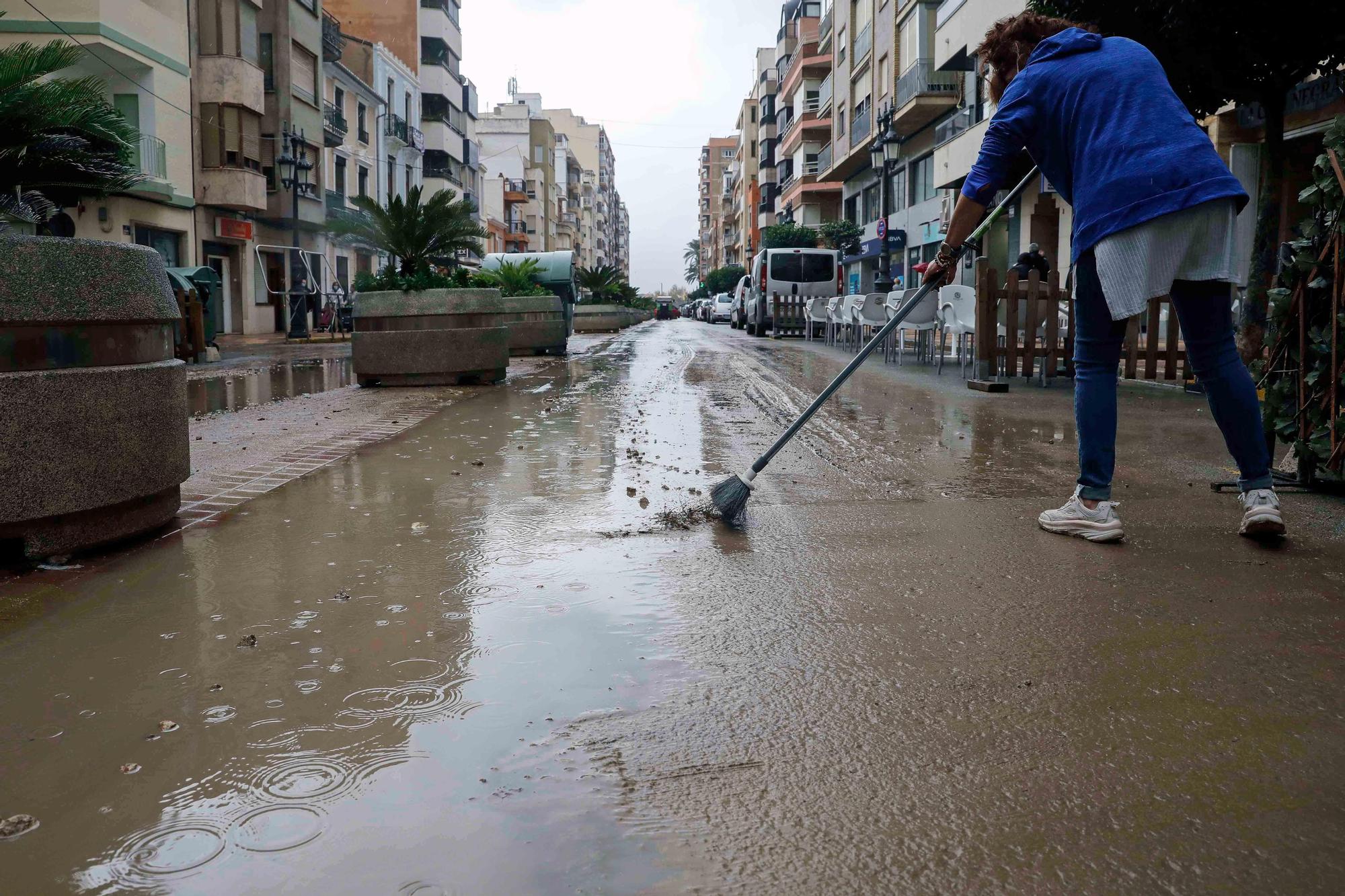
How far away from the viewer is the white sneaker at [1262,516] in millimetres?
4098

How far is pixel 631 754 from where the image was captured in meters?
2.28

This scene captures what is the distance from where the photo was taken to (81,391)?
3.79 metres

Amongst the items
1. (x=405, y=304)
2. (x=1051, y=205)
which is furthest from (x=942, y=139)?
A: (x=405, y=304)

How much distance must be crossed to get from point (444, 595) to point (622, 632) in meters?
0.68

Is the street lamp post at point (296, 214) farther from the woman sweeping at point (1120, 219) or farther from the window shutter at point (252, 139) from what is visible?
the woman sweeping at point (1120, 219)

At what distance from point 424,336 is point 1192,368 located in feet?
29.3

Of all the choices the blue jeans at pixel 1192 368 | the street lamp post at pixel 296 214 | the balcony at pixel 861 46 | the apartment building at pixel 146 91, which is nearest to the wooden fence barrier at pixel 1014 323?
the blue jeans at pixel 1192 368

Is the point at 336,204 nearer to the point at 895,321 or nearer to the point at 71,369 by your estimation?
the point at 895,321

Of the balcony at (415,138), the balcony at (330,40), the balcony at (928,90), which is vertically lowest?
the balcony at (928,90)

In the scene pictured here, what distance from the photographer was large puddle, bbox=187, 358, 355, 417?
1048 centimetres

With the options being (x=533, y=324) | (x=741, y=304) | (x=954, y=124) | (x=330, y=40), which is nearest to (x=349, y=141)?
(x=330, y=40)

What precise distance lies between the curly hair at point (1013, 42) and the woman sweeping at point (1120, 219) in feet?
0.36

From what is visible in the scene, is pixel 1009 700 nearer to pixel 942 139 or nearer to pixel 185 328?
pixel 185 328

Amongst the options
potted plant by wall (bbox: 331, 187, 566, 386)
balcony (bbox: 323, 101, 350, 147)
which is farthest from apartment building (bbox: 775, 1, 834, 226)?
potted plant by wall (bbox: 331, 187, 566, 386)
